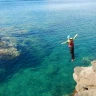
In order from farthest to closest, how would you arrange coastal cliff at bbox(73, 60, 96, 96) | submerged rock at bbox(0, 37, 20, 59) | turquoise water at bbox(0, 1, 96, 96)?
submerged rock at bbox(0, 37, 20, 59) → turquoise water at bbox(0, 1, 96, 96) → coastal cliff at bbox(73, 60, 96, 96)

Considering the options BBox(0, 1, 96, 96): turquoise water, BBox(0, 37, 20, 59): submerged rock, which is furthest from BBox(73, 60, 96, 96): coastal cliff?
BBox(0, 37, 20, 59): submerged rock

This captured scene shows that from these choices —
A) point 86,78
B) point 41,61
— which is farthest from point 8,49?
point 86,78

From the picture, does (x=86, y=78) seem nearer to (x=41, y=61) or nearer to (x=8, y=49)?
(x=41, y=61)

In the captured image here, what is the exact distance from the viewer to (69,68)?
3884 centimetres

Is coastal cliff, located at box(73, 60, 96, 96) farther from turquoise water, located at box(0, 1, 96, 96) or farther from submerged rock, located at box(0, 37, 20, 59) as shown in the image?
submerged rock, located at box(0, 37, 20, 59)

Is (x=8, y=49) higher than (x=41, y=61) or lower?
higher

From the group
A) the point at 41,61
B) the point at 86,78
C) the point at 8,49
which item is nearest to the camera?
the point at 86,78

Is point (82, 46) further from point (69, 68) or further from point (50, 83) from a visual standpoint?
point (50, 83)

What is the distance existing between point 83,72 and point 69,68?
10415mm

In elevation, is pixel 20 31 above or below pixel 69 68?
above

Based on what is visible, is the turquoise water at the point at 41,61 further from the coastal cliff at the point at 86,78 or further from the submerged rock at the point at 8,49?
the coastal cliff at the point at 86,78

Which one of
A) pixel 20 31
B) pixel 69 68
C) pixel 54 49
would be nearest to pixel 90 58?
pixel 69 68

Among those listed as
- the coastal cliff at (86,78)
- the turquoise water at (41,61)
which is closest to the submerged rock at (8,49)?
the turquoise water at (41,61)

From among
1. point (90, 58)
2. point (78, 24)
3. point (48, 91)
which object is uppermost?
point (78, 24)
